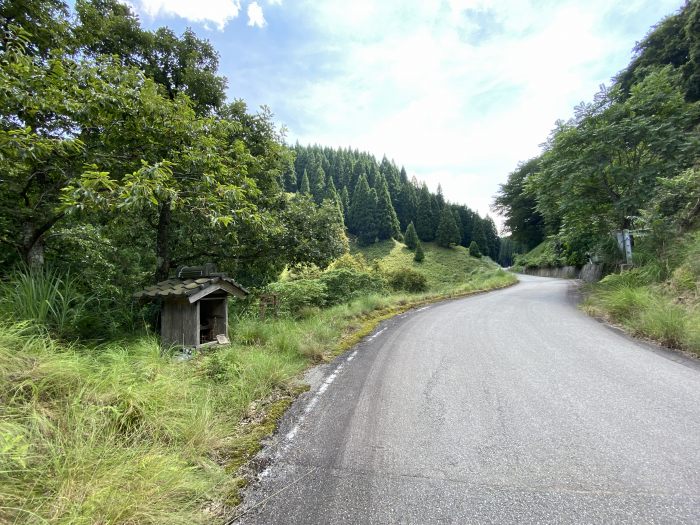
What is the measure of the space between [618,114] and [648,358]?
10578mm

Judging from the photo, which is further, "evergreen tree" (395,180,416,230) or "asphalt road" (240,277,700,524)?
"evergreen tree" (395,180,416,230)

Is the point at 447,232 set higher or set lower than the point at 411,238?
higher

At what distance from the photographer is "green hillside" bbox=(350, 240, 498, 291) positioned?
4038cm

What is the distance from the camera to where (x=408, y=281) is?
66.8 feet

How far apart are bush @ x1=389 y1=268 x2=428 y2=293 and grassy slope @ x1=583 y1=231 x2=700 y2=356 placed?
1102cm

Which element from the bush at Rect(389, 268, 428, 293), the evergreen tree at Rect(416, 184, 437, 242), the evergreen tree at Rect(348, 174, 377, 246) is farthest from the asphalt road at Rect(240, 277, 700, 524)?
the evergreen tree at Rect(416, 184, 437, 242)

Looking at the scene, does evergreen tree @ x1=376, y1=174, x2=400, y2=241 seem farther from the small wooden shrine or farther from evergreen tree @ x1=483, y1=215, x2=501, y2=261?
the small wooden shrine

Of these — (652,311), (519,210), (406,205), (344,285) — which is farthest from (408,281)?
(406,205)

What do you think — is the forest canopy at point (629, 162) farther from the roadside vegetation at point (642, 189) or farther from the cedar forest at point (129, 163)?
the cedar forest at point (129, 163)

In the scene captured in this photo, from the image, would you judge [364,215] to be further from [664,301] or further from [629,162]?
[664,301]

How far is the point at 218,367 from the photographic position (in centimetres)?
382

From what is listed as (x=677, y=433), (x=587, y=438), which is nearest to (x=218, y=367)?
(x=587, y=438)

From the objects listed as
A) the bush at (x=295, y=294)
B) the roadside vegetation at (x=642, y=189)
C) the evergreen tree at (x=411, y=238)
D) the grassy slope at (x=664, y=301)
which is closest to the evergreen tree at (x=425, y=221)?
the evergreen tree at (x=411, y=238)

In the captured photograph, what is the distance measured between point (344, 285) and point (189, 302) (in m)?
8.61
